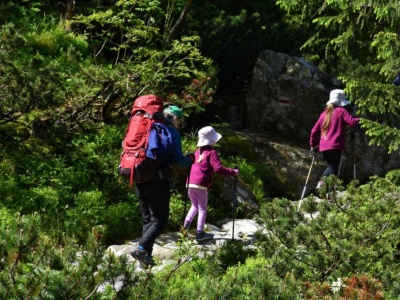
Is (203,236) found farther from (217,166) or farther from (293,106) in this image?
(293,106)

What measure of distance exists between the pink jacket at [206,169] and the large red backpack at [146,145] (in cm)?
128

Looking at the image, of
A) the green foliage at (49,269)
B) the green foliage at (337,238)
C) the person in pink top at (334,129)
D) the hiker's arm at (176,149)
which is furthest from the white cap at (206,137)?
the green foliage at (49,269)

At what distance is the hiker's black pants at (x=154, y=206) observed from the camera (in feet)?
22.1

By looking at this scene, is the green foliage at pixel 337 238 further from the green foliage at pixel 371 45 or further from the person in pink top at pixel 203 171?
the person in pink top at pixel 203 171

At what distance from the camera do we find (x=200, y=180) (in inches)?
314

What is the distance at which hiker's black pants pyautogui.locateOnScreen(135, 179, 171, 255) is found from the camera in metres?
6.73

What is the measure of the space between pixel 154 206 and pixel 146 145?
70 centimetres

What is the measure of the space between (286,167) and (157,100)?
590cm

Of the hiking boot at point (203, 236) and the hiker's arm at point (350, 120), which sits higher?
the hiker's arm at point (350, 120)

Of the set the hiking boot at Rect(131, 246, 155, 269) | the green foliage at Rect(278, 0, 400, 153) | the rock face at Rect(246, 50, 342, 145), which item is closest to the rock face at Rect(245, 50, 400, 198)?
the rock face at Rect(246, 50, 342, 145)

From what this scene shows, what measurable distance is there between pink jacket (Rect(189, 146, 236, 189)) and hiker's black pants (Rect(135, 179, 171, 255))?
1.20m

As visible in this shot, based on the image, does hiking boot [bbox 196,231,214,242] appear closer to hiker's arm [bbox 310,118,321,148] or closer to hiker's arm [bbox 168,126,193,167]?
hiker's arm [bbox 168,126,193,167]

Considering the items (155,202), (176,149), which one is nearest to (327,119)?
(176,149)

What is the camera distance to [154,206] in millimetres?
6797
